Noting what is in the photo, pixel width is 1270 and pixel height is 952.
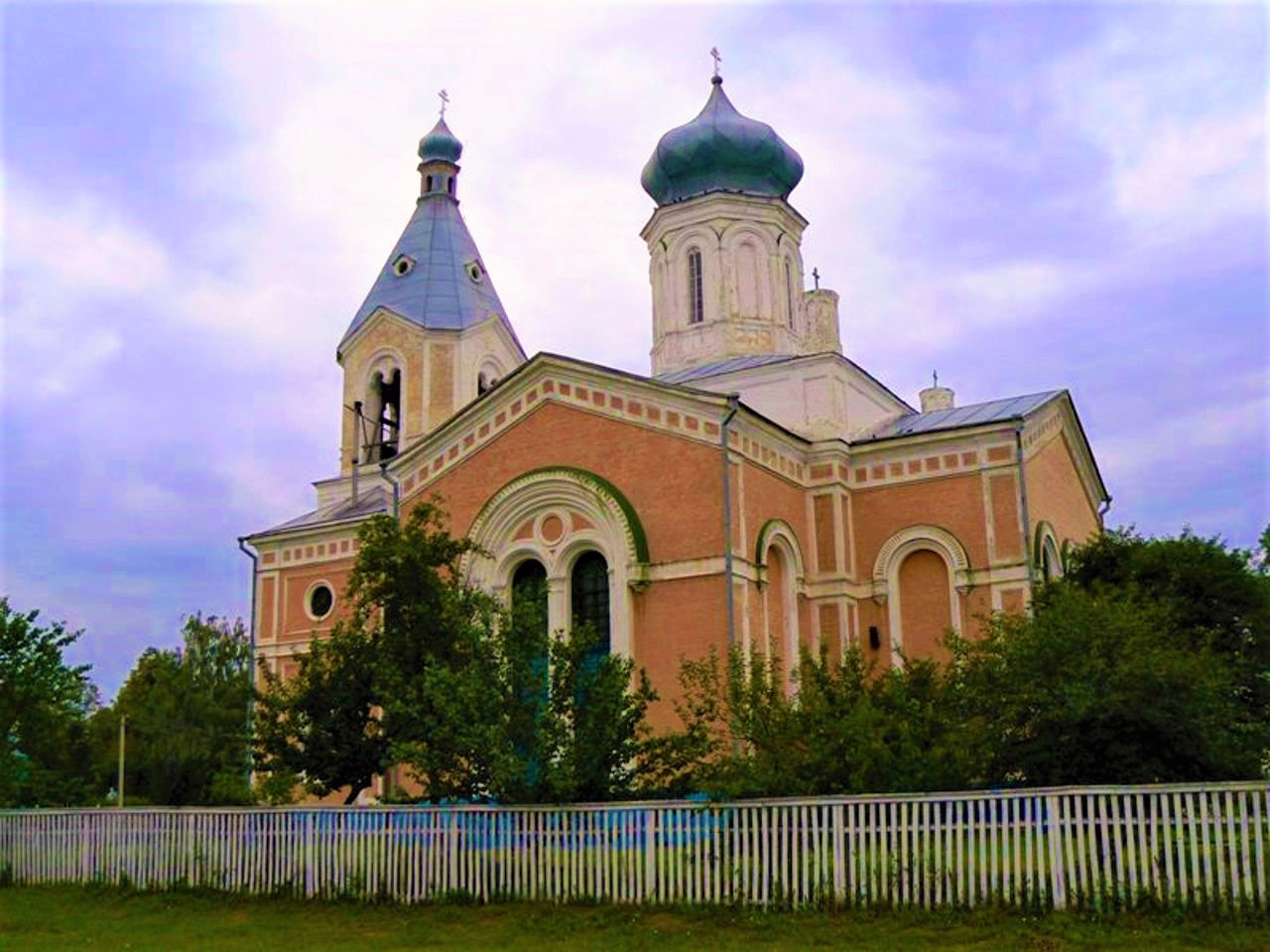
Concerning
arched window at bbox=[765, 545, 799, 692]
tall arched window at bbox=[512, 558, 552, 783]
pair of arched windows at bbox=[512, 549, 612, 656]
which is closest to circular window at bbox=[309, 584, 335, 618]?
pair of arched windows at bbox=[512, 549, 612, 656]

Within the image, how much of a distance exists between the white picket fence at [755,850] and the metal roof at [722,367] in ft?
44.1

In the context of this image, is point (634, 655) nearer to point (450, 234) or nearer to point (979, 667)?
point (979, 667)

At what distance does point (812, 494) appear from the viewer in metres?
23.1

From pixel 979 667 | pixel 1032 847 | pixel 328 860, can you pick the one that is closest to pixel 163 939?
pixel 328 860

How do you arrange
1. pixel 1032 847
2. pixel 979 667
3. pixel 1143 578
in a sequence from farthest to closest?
pixel 1143 578 < pixel 979 667 < pixel 1032 847

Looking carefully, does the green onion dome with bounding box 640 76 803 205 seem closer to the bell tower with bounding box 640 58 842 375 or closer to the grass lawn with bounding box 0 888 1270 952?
the bell tower with bounding box 640 58 842 375

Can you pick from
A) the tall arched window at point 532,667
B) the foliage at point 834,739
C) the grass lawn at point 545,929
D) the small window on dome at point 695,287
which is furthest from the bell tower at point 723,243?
the grass lawn at point 545,929

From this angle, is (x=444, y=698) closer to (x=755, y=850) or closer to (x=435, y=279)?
(x=755, y=850)

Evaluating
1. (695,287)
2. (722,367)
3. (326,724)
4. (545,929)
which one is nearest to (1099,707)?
(545,929)

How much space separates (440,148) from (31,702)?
19.8m

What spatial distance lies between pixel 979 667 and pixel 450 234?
70.6ft

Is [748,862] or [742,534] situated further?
[742,534]

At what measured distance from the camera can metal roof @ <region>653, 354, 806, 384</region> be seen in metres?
25.7

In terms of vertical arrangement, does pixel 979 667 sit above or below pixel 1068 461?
below
